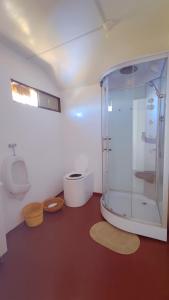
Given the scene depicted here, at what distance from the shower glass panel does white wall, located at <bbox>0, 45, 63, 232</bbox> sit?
103 centimetres

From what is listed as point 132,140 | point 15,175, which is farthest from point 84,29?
point 15,175

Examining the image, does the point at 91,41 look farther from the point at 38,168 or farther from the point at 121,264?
the point at 121,264

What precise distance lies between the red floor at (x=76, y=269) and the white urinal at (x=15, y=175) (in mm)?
607

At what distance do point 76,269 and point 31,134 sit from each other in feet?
6.09

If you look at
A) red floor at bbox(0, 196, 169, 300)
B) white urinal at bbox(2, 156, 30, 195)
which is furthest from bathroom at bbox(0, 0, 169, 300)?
white urinal at bbox(2, 156, 30, 195)

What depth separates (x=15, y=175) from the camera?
6.55 feet

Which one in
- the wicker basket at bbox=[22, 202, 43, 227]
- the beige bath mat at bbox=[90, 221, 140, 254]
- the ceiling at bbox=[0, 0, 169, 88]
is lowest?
the beige bath mat at bbox=[90, 221, 140, 254]

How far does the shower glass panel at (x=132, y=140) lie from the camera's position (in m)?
2.22

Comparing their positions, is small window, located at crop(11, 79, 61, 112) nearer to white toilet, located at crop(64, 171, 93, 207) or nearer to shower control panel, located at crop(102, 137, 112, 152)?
shower control panel, located at crop(102, 137, 112, 152)

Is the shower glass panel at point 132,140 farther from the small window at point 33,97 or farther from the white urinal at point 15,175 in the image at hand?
the white urinal at point 15,175

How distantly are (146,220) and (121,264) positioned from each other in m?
0.62

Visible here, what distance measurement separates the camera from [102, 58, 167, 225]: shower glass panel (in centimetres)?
222

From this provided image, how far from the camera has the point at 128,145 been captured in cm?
280

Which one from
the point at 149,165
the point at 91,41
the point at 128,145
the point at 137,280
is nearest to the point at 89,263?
the point at 137,280
